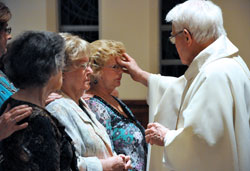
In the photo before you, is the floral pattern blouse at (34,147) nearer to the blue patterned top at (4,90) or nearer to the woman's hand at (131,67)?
the blue patterned top at (4,90)

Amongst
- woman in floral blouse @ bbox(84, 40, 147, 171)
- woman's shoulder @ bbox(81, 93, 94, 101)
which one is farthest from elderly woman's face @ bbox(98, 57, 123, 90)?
woman's shoulder @ bbox(81, 93, 94, 101)

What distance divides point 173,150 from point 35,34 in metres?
1.25

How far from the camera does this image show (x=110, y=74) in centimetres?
350

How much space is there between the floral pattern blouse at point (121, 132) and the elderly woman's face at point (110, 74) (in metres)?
0.16

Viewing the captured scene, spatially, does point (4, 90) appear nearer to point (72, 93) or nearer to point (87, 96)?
point (72, 93)

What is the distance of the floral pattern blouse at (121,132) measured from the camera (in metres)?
3.27

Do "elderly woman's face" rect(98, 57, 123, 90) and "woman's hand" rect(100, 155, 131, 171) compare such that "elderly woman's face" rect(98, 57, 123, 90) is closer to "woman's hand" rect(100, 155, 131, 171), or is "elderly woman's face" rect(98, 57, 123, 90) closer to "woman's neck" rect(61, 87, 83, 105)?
"woman's neck" rect(61, 87, 83, 105)

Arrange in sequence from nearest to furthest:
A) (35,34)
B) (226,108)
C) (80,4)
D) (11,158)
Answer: (11,158) → (35,34) → (226,108) → (80,4)

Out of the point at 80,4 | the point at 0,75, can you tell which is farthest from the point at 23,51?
the point at 80,4

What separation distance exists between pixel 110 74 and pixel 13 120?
1.67 metres

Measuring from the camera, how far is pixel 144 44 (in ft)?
24.0

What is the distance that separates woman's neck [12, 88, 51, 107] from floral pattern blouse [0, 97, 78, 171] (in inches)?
1.4

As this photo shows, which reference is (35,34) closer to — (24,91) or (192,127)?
(24,91)

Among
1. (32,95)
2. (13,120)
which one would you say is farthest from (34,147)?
(32,95)
